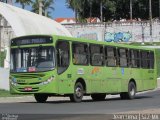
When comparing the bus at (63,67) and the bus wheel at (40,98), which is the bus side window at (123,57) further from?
the bus wheel at (40,98)

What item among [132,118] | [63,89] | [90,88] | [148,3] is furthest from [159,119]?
[148,3]

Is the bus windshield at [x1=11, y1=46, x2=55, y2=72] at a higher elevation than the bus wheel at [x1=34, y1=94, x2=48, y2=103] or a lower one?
higher

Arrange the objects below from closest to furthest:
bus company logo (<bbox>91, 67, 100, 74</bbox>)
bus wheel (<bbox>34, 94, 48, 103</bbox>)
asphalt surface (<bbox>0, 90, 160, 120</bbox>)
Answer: asphalt surface (<bbox>0, 90, 160, 120</bbox>)
bus wheel (<bbox>34, 94, 48, 103</bbox>)
bus company logo (<bbox>91, 67, 100, 74</bbox>)

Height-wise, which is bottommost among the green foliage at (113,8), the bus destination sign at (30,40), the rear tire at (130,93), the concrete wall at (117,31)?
the rear tire at (130,93)

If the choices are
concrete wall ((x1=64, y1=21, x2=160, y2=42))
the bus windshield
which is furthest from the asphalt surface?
concrete wall ((x1=64, y1=21, x2=160, y2=42))

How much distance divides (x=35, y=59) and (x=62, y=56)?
3.92ft

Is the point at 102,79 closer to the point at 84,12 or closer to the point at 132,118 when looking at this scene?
the point at 132,118

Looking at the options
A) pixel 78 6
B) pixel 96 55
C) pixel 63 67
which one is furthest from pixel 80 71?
pixel 78 6

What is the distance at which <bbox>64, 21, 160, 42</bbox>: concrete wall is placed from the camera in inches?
3182

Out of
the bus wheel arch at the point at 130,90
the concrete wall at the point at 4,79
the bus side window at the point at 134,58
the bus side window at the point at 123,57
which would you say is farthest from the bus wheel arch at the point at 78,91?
the concrete wall at the point at 4,79

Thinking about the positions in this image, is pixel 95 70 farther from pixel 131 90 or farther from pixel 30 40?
pixel 131 90

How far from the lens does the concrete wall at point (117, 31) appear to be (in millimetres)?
80812

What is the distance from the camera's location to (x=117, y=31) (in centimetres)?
8131

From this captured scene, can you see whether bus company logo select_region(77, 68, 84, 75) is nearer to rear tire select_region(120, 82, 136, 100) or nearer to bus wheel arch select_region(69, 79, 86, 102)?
bus wheel arch select_region(69, 79, 86, 102)
